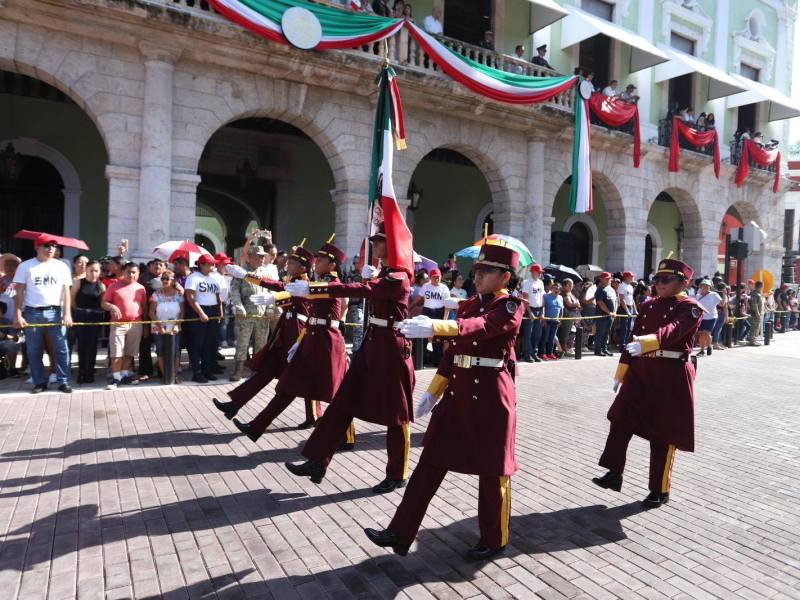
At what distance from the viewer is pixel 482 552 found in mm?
3438

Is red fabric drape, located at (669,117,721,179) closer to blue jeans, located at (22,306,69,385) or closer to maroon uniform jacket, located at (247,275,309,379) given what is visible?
maroon uniform jacket, located at (247,275,309,379)

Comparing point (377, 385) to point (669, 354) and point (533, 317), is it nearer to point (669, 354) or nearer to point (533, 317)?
point (669, 354)

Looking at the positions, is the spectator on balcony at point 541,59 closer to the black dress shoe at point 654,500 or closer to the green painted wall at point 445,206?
the green painted wall at point 445,206

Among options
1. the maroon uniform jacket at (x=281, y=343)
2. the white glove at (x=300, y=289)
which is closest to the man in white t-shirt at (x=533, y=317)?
the maroon uniform jacket at (x=281, y=343)

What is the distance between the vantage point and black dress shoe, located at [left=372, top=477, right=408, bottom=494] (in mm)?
4445

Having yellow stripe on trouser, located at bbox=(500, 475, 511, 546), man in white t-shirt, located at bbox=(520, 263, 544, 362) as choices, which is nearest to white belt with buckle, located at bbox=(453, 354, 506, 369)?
yellow stripe on trouser, located at bbox=(500, 475, 511, 546)

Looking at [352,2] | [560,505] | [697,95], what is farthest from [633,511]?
[697,95]

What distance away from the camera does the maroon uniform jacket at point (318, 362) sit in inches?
201

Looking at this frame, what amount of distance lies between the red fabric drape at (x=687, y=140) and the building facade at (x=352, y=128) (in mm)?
428

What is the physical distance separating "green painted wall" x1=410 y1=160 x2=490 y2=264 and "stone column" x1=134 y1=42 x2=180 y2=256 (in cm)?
904

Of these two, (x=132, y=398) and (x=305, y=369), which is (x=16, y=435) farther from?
(x=305, y=369)

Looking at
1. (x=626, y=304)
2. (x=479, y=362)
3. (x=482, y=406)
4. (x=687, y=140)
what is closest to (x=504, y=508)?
(x=482, y=406)

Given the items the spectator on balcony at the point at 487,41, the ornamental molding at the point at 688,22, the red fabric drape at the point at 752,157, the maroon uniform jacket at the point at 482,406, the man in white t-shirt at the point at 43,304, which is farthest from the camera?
the red fabric drape at the point at 752,157

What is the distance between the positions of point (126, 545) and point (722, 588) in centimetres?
347
